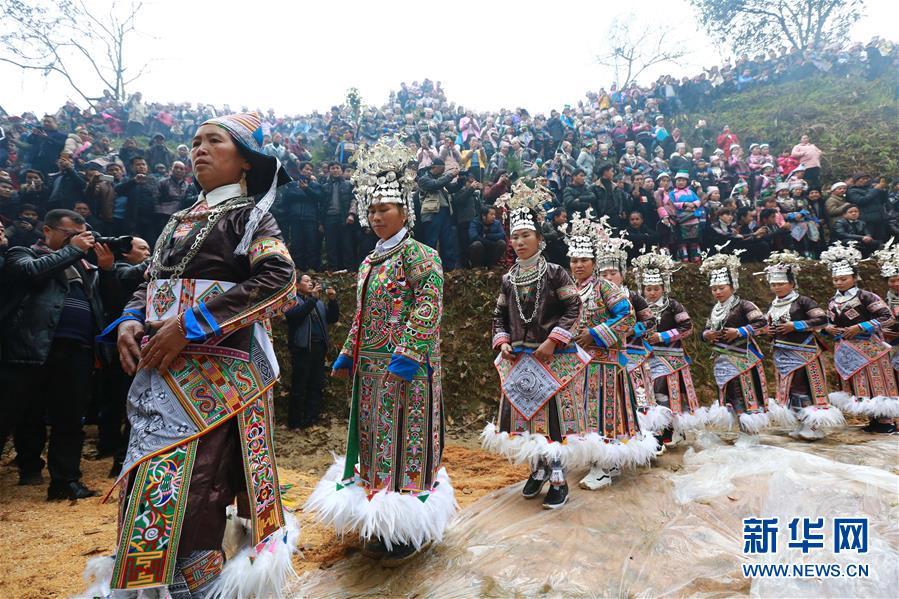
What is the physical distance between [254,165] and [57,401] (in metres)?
3.42

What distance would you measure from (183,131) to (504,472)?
51.1 feet

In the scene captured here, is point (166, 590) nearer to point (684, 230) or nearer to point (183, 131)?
point (684, 230)

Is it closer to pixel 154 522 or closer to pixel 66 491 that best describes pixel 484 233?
pixel 66 491

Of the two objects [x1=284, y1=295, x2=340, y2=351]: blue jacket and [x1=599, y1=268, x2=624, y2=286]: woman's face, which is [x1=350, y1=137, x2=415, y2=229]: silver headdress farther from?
[x1=284, y1=295, x2=340, y2=351]: blue jacket

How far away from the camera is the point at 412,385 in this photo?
3.17 m

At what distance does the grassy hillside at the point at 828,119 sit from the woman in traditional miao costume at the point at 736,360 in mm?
12393

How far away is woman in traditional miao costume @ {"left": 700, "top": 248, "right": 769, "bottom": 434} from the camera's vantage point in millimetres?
6051

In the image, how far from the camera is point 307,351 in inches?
269

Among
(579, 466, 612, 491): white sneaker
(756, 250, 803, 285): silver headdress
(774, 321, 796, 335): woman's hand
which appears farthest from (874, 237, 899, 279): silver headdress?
(579, 466, 612, 491): white sneaker

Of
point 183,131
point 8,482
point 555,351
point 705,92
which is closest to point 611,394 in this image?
point 555,351

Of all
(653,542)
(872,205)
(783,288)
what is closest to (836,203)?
(872,205)

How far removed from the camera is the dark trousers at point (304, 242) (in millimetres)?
9086

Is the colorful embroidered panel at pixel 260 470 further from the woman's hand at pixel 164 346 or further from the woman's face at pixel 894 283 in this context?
the woman's face at pixel 894 283

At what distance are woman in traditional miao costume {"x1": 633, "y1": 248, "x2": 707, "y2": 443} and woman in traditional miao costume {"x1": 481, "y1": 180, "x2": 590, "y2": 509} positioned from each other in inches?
94.4
